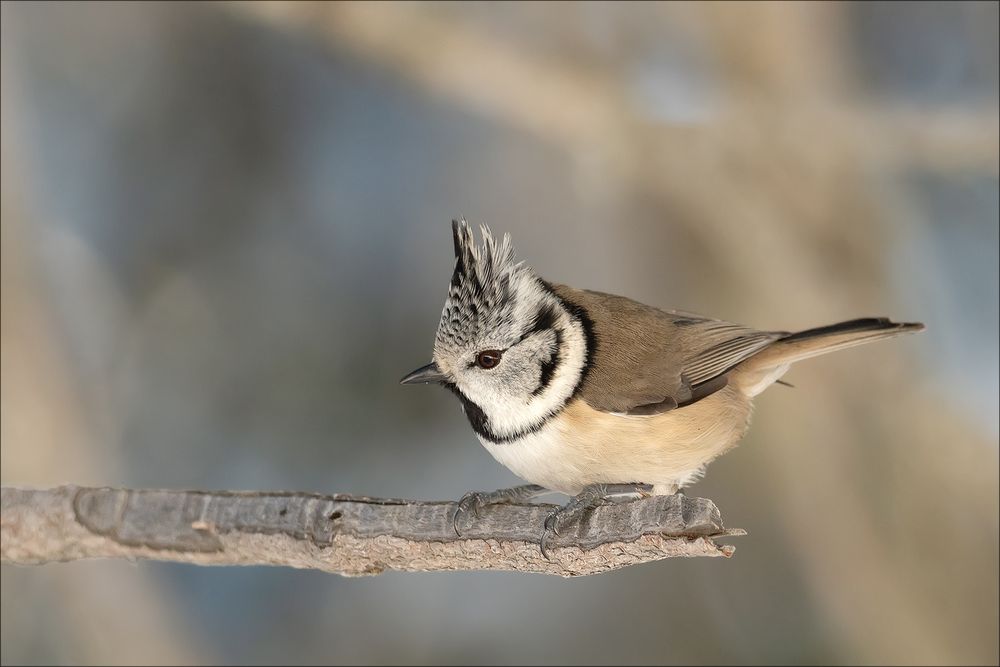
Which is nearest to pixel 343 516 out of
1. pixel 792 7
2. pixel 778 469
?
pixel 778 469

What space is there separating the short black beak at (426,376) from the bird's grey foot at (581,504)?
61cm

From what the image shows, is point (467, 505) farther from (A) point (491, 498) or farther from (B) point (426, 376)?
(B) point (426, 376)

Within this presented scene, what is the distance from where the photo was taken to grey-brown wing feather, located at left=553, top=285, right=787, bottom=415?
325 cm

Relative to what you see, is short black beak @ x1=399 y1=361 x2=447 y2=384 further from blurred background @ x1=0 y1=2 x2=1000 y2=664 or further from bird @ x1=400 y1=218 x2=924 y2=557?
blurred background @ x1=0 y1=2 x2=1000 y2=664

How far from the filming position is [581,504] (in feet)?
9.34

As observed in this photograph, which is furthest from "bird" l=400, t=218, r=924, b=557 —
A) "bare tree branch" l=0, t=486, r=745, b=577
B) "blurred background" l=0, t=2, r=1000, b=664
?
"blurred background" l=0, t=2, r=1000, b=664

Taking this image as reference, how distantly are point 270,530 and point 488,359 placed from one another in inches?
35.6

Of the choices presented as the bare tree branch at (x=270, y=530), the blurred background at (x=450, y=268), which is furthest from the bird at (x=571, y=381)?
the blurred background at (x=450, y=268)

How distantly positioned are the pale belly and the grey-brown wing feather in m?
0.05

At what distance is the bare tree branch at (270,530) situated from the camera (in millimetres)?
2783

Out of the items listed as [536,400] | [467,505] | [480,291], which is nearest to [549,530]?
[467,505]

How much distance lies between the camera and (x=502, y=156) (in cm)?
575

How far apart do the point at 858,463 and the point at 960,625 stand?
0.94 meters

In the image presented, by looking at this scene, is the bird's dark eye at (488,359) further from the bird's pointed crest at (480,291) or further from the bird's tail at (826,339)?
the bird's tail at (826,339)
